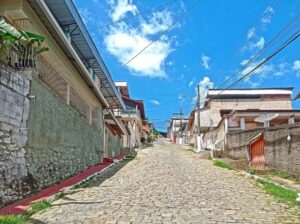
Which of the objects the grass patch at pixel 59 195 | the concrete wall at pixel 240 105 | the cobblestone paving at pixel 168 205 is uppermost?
the concrete wall at pixel 240 105

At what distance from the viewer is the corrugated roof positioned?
37.2ft

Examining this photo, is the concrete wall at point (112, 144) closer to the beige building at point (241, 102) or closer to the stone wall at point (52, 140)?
the stone wall at point (52, 140)

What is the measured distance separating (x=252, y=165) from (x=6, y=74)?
1481cm

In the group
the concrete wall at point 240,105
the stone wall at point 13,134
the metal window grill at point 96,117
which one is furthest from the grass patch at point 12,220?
the concrete wall at point 240,105

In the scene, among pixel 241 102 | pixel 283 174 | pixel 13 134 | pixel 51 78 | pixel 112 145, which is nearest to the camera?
pixel 13 134

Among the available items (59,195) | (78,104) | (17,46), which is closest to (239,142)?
(78,104)

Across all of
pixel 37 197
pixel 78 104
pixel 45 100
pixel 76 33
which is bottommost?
pixel 37 197

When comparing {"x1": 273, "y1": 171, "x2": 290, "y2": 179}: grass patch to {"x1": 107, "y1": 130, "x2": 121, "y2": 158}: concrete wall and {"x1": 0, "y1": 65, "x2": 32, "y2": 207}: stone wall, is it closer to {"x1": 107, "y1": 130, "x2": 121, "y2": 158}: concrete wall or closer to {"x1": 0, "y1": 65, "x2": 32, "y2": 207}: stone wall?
{"x1": 0, "y1": 65, "x2": 32, "y2": 207}: stone wall

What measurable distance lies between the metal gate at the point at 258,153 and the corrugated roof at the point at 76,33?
29.3 ft

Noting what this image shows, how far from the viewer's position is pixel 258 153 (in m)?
18.5

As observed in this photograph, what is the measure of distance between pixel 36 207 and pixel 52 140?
155 inches

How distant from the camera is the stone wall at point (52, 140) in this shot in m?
9.86

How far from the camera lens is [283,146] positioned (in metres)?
14.7

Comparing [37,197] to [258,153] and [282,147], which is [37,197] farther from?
[258,153]
